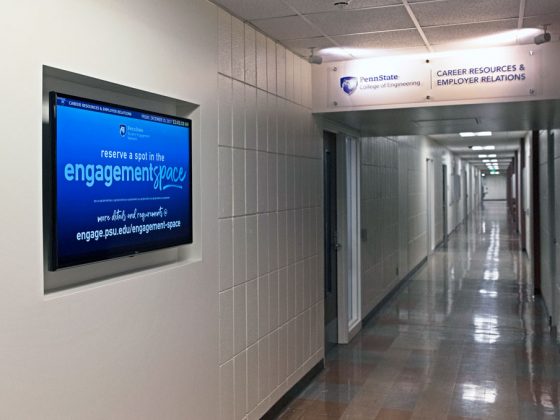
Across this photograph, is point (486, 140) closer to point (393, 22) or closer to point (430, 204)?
point (430, 204)

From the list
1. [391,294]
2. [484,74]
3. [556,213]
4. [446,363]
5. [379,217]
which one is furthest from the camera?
[391,294]

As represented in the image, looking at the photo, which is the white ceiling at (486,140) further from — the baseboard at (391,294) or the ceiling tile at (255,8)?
the ceiling tile at (255,8)

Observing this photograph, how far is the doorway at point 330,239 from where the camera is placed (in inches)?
251

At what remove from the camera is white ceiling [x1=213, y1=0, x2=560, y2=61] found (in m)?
3.55

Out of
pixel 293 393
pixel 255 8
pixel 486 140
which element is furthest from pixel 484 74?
pixel 486 140

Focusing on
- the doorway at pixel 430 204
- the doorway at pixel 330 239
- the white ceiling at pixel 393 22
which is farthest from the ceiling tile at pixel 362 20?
the doorway at pixel 430 204

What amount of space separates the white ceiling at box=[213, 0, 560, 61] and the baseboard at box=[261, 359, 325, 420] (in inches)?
105

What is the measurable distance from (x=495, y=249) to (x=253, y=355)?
13163mm

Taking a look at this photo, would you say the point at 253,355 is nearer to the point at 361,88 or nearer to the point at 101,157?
the point at 101,157

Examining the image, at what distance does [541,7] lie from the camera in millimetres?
3629

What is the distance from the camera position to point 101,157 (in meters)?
2.48

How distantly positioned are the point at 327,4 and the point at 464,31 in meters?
1.19

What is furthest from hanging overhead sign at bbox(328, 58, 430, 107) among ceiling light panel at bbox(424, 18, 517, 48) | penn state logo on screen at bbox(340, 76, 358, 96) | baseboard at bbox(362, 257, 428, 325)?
baseboard at bbox(362, 257, 428, 325)

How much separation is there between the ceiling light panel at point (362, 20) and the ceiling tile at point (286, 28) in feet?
0.28
